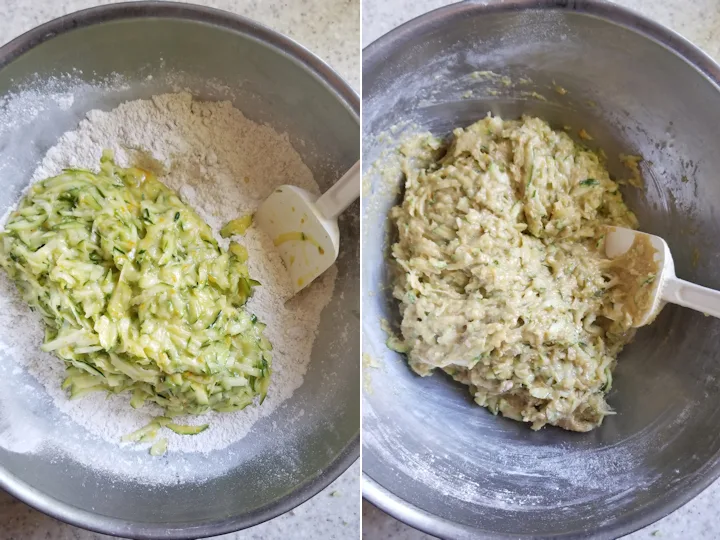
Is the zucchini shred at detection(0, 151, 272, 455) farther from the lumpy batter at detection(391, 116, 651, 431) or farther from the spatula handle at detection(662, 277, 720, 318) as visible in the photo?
the spatula handle at detection(662, 277, 720, 318)

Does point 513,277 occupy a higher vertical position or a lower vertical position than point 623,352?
higher

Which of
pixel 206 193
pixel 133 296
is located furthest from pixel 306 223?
pixel 133 296

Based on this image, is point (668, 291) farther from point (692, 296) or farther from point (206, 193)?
point (206, 193)

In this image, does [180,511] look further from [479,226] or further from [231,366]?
[479,226]

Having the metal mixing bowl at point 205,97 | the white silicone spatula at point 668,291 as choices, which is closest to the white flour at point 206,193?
the metal mixing bowl at point 205,97

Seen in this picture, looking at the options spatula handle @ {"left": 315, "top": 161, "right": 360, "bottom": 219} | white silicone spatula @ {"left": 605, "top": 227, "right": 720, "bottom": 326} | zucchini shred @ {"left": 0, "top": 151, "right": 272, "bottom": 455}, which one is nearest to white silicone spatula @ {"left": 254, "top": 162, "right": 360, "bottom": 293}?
spatula handle @ {"left": 315, "top": 161, "right": 360, "bottom": 219}

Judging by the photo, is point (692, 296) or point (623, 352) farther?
point (623, 352)

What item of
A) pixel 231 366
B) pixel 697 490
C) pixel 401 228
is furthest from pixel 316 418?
pixel 697 490
